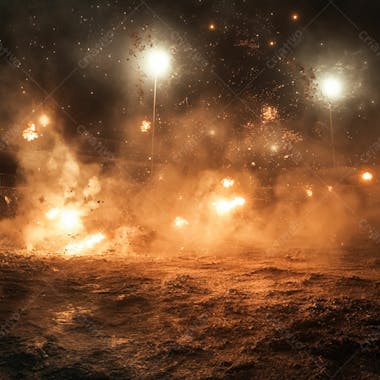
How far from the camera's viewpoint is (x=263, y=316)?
456cm

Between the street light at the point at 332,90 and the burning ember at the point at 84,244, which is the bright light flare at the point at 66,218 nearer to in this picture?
the burning ember at the point at 84,244

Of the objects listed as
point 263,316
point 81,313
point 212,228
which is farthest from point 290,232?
point 81,313

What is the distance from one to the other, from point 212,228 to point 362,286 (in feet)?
26.1

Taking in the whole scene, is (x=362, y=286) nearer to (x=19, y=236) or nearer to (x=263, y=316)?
(x=263, y=316)

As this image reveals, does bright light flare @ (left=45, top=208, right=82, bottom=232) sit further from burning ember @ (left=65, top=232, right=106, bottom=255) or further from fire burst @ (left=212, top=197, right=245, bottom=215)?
fire burst @ (left=212, top=197, right=245, bottom=215)

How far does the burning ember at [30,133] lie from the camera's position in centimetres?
1633

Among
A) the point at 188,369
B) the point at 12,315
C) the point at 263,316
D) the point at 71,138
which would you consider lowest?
the point at 188,369

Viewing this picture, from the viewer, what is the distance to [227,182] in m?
17.5

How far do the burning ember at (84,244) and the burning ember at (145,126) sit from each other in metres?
13.8

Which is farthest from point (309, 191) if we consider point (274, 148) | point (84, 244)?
point (84, 244)

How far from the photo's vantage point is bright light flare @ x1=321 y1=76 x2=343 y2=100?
23.4 metres

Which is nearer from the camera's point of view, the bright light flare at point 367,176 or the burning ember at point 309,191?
the burning ember at point 309,191

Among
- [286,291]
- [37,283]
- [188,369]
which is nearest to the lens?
[188,369]

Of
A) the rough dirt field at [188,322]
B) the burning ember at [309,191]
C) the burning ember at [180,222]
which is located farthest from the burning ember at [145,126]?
the rough dirt field at [188,322]
